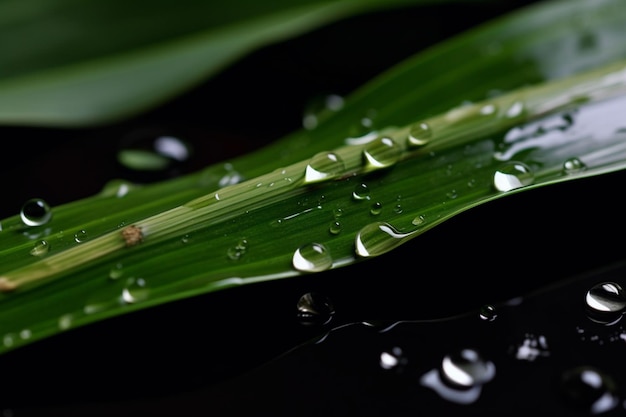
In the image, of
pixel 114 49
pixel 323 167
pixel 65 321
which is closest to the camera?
pixel 65 321

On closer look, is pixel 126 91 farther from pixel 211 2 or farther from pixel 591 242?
pixel 591 242

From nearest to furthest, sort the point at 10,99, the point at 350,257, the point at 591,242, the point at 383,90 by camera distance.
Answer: the point at 350,257 < the point at 591,242 < the point at 383,90 < the point at 10,99

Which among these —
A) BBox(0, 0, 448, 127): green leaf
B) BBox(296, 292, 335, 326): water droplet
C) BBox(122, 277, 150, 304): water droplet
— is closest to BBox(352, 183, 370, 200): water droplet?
BBox(296, 292, 335, 326): water droplet

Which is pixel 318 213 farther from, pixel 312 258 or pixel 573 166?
pixel 573 166

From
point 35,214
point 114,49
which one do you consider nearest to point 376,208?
point 35,214

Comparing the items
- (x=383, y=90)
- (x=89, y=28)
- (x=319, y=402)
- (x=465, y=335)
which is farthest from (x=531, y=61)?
(x=89, y=28)

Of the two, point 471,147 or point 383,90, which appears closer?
point 471,147

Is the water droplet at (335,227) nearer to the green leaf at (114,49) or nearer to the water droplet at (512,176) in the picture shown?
the water droplet at (512,176)

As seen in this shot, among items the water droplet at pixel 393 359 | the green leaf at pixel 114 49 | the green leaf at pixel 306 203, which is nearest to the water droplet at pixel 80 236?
the green leaf at pixel 306 203
